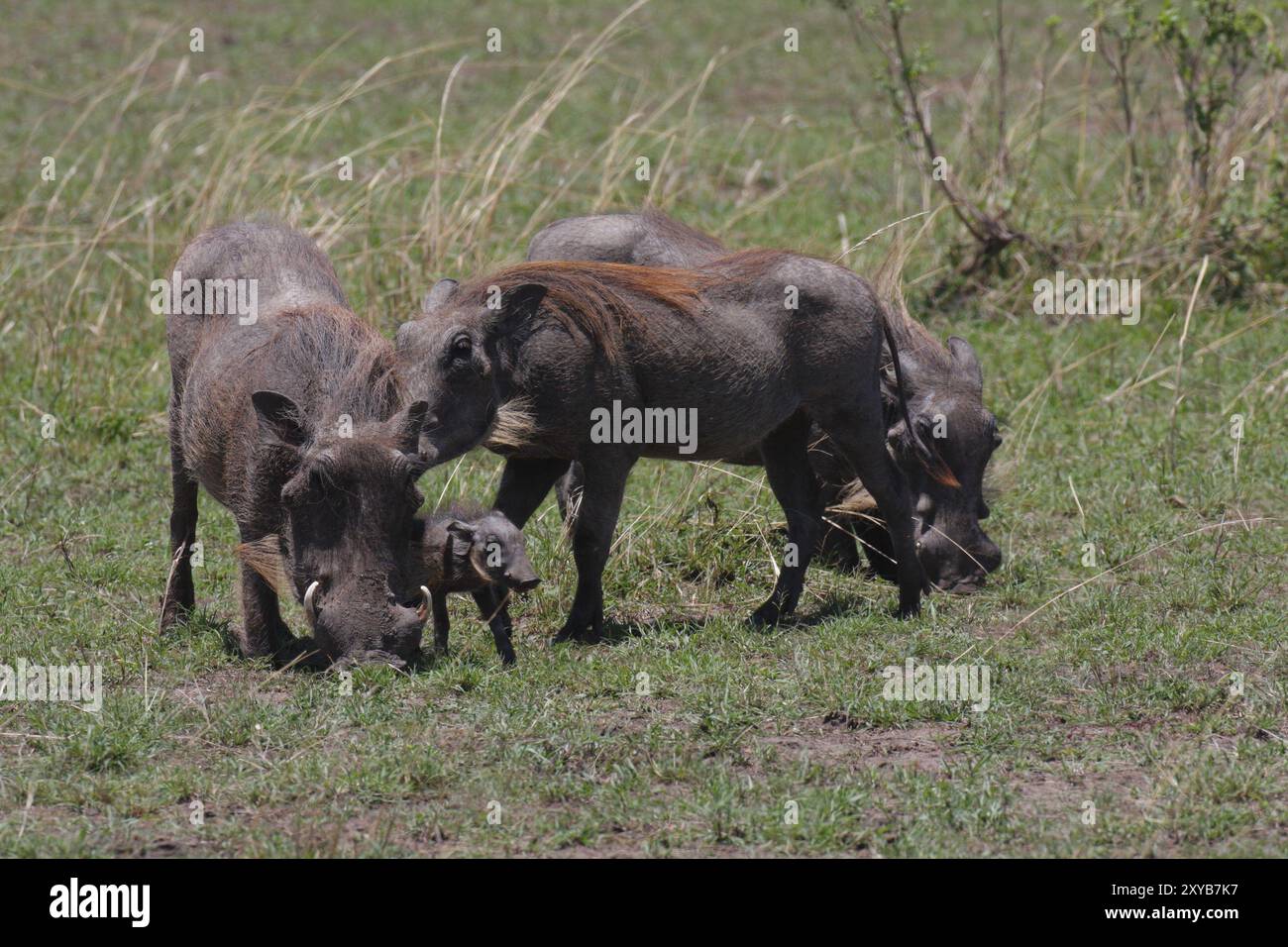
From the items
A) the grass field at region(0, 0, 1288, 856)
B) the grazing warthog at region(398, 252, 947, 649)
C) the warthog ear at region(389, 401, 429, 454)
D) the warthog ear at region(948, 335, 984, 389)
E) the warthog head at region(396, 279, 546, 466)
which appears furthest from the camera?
the warthog ear at region(948, 335, 984, 389)

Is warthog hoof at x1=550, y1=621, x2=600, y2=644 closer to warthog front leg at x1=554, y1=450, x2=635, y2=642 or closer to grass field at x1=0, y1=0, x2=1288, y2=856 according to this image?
warthog front leg at x1=554, y1=450, x2=635, y2=642

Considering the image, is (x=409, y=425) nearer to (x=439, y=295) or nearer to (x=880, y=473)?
(x=439, y=295)

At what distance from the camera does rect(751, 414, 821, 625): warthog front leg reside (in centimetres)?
608

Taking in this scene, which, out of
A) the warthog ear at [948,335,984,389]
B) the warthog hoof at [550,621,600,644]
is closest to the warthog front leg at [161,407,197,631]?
the warthog hoof at [550,621,600,644]

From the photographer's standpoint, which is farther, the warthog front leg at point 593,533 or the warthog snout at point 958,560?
the warthog snout at point 958,560

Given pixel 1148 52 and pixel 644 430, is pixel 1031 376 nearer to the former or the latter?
pixel 644 430

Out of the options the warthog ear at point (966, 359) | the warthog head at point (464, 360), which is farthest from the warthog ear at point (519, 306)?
the warthog ear at point (966, 359)

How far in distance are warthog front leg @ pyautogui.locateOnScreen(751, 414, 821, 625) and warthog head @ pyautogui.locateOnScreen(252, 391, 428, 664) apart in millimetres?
1677

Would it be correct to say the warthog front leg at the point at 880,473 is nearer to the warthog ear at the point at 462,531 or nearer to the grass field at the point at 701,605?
the grass field at the point at 701,605

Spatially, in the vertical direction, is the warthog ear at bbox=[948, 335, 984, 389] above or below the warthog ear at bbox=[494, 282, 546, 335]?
below

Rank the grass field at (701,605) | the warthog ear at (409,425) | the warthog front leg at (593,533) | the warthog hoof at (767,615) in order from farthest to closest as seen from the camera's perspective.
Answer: the warthog hoof at (767,615) → the warthog front leg at (593,533) → the warthog ear at (409,425) → the grass field at (701,605)

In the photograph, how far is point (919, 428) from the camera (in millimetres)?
6453

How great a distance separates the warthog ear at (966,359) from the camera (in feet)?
21.8

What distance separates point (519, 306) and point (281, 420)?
2.95 feet
